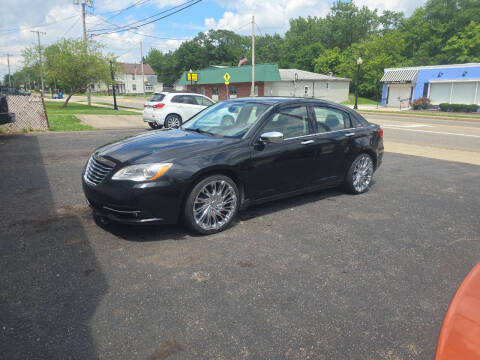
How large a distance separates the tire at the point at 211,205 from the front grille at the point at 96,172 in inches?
37.9

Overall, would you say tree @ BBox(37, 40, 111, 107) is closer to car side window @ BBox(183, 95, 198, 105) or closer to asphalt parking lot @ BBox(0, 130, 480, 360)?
car side window @ BBox(183, 95, 198, 105)

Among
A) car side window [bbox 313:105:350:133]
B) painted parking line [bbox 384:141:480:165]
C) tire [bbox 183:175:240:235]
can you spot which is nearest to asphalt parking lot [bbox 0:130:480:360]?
tire [bbox 183:175:240:235]

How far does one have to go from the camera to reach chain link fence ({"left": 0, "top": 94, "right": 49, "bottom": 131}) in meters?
13.3

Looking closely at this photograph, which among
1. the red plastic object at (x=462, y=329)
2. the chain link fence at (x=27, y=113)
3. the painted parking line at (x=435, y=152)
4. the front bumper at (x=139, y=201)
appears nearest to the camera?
the red plastic object at (x=462, y=329)

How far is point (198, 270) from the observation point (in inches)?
139

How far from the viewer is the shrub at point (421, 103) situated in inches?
1426

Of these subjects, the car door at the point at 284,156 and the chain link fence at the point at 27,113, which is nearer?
the car door at the point at 284,156

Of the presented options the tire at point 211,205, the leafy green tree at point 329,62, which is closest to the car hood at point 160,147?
the tire at point 211,205

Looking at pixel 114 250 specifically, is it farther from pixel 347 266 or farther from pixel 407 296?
pixel 407 296

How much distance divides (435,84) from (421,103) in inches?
123

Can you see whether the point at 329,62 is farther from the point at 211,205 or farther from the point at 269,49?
the point at 211,205

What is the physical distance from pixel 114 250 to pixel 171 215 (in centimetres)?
69

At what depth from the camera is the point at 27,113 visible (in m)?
13.7

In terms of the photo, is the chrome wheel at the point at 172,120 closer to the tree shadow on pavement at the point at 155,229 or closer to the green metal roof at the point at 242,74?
the tree shadow on pavement at the point at 155,229
